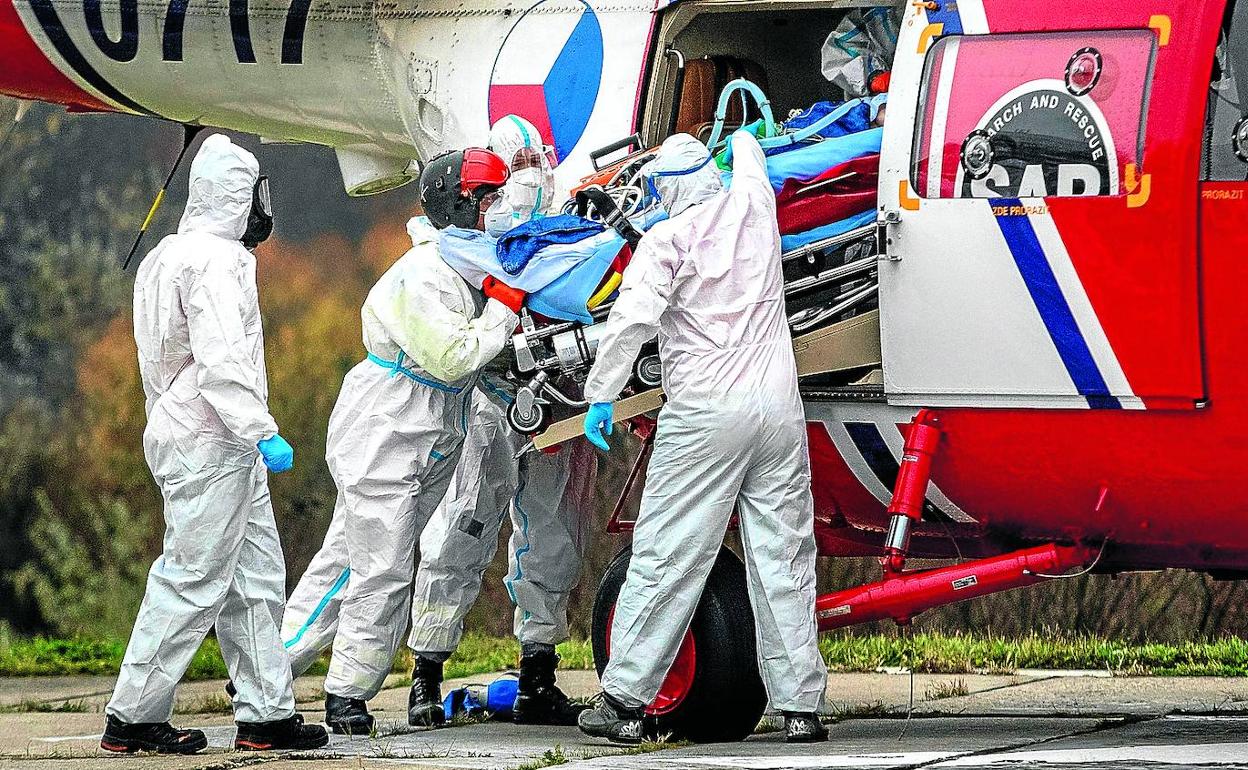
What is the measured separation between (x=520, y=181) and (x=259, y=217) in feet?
3.13

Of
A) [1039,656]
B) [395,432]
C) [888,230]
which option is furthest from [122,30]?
[1039,656]

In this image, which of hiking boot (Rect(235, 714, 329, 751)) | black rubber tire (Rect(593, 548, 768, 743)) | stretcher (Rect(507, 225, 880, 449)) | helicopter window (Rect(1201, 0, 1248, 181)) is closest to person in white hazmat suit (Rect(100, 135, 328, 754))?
hiking boot (Rect(235, 714, 329, 751))

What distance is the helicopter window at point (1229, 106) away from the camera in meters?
5.32

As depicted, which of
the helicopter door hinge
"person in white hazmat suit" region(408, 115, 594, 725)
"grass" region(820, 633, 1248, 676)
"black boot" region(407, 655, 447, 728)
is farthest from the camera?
"grass" region(820, 633, 1248, 676)

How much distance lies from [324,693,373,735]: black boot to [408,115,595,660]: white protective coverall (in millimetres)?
447

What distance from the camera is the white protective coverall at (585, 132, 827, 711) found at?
19.3 feet

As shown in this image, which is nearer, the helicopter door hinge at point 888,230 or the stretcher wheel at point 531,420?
the helicopter door hinge at point 888,230

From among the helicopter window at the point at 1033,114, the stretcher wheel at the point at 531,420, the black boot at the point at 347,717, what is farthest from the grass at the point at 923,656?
the helicopter window at the point at 1033,114

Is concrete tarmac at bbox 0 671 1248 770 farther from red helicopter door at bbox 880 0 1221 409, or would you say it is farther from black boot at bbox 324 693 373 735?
red helicopter door at bbox 880 0 1221 409

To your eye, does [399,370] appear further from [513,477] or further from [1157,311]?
[1157,311]

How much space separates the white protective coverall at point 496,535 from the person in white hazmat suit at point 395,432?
13.9 inches

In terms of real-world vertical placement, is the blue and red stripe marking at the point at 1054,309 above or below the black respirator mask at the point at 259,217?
below

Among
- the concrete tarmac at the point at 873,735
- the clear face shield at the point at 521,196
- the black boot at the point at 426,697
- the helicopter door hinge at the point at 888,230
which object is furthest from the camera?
the black boot at the point at 426,697

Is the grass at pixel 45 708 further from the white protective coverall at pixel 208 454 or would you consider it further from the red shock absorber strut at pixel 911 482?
the red shock absorber strut at pixel 911 482
